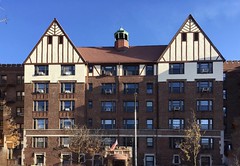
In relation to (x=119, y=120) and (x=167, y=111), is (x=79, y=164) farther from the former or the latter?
(x=167, y=111)

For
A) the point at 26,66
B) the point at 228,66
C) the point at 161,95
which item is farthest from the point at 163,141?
the point at 26,66

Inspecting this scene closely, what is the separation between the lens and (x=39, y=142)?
63.9 m

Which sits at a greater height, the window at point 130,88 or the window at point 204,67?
the window at point 204,67

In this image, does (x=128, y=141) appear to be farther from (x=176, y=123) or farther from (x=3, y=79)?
(x=3, y=79)

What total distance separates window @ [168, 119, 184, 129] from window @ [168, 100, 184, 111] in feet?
5.02

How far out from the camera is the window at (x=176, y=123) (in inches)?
2443

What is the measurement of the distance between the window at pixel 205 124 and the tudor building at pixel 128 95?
0.35ft

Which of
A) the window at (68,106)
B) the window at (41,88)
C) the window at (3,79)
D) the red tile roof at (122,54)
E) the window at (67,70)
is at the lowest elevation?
the window at (68,106)

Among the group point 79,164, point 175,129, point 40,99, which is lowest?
→ point 79,164

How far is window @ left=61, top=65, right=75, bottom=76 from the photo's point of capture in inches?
2552

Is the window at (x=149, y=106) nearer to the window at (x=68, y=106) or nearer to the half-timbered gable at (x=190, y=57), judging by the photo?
the half-timbered gable at (x=190, y=57)

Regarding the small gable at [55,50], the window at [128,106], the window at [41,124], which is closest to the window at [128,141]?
the window at [128,106]

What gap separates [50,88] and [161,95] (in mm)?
15948

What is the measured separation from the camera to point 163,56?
209ft
